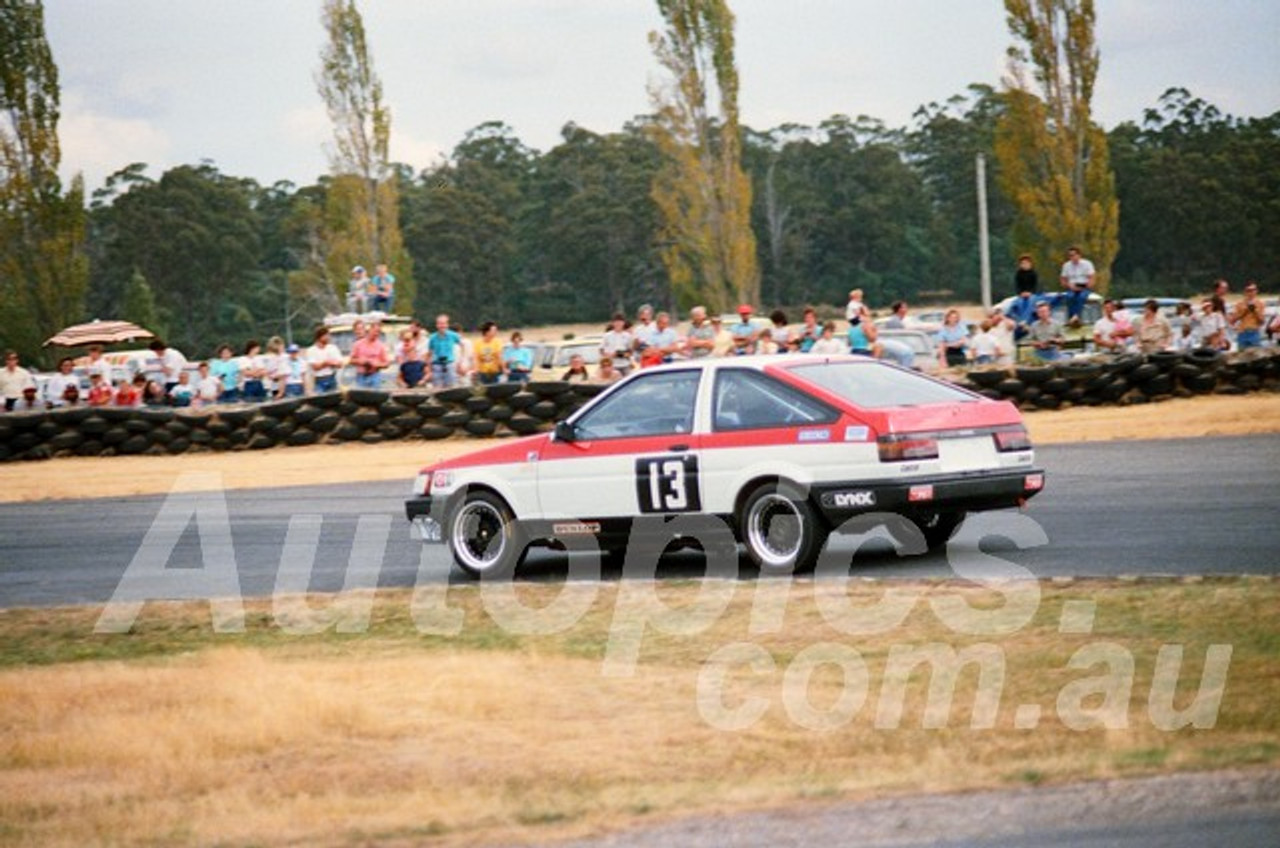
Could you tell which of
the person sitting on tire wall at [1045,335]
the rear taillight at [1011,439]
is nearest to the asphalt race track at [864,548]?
the rear taillight at [1011,439]

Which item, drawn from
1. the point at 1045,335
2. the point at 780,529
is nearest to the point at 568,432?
the point at 780,529

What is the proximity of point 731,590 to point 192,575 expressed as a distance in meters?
4.68

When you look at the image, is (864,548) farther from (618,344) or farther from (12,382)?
(12,382)

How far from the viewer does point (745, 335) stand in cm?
2312

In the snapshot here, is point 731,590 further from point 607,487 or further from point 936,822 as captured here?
point 936,822

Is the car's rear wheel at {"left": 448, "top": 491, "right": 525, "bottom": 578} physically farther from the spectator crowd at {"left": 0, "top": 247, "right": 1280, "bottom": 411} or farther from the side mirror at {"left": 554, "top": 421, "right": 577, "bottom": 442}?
the spectator crowd at {"left": 0, "top": 247, "right": 1280, "bottom": 411}

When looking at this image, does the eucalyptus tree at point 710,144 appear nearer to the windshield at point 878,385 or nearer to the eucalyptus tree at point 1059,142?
the eucalyptus tree at point 1059,142

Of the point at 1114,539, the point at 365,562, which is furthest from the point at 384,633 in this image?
the point at 1114,539

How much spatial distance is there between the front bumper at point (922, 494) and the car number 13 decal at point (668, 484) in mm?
829

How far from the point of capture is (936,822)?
18.2 ft

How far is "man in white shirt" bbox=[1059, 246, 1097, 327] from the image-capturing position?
24328 mm

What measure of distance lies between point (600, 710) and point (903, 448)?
357 centimetres

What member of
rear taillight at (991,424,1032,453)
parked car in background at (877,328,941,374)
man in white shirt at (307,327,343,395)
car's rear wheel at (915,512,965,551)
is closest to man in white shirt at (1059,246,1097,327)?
parked car in background at (877,328,941,374)

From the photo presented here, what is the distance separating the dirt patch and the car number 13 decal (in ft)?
27.4
